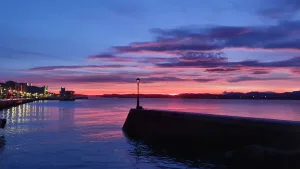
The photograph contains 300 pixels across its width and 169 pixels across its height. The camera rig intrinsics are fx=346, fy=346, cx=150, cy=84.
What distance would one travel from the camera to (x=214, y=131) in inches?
853

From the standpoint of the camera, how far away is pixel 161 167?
62.7 ft

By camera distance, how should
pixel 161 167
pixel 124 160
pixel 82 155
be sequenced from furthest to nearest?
pixel 82 155 → pixel 124 160 → pixel 161 167

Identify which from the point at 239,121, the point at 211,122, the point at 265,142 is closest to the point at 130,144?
the point at 211,122

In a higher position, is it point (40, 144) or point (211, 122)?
point (211, 122)

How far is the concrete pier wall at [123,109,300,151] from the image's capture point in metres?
17.2

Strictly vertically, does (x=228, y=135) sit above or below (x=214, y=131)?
below

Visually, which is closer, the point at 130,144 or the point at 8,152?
the point at 8,152

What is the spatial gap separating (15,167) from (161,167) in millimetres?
7916

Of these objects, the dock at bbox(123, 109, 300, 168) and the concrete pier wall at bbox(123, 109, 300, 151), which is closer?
the dock at bbox(123, 109, 300, 168)

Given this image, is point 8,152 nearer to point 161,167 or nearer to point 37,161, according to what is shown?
point 37,161

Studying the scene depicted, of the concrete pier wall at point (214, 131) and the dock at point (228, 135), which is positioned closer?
the dock at point (228, 135)

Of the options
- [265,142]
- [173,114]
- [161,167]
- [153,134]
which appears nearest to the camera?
[265,142]

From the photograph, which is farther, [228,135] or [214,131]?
[214,131]

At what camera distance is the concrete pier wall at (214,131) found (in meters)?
17.2
